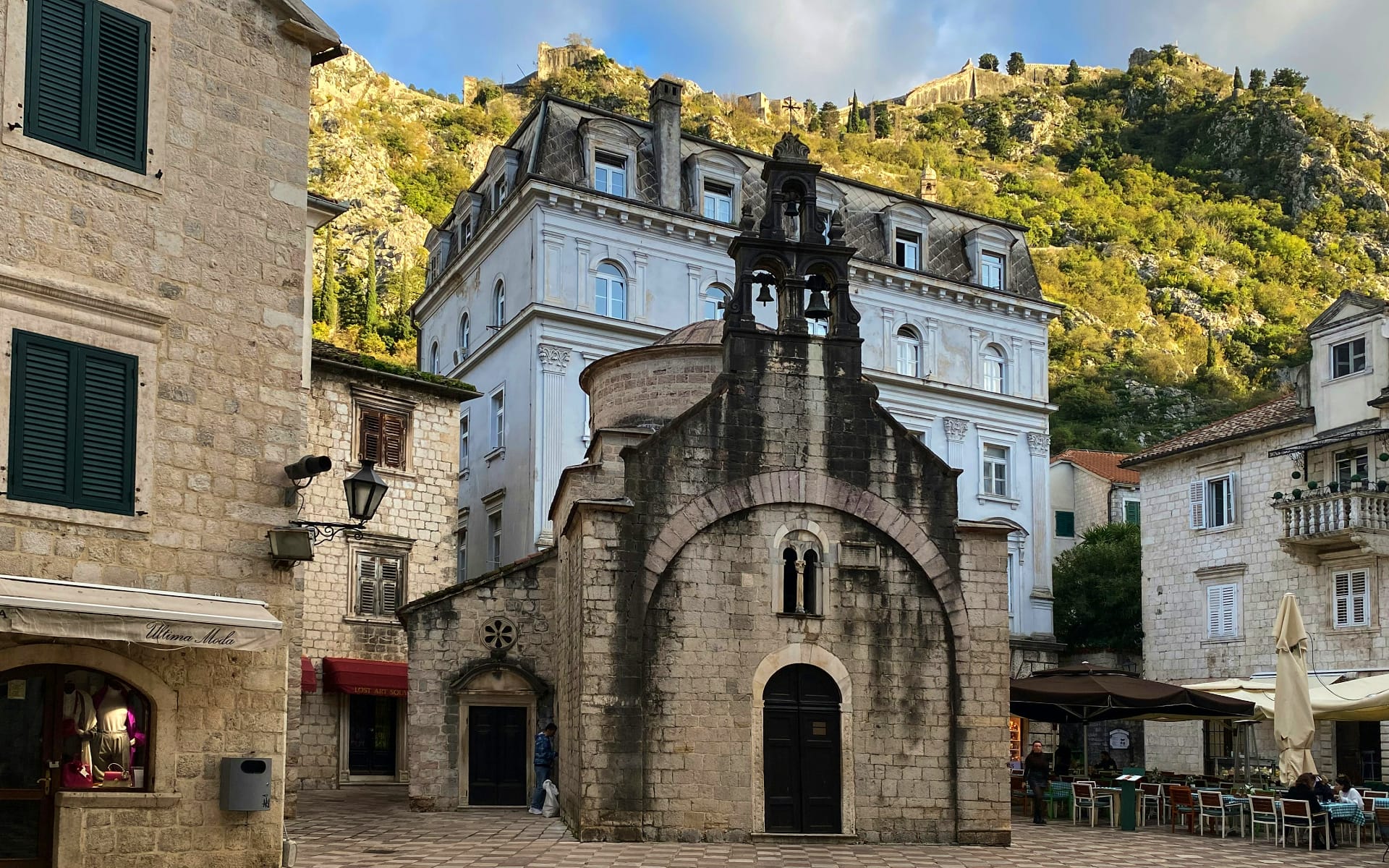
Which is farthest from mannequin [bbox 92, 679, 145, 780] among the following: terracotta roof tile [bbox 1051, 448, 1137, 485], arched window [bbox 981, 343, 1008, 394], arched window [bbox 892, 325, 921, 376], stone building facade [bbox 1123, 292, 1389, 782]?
terracotta roof tile [bbox 1051, 448, 1137, 485]

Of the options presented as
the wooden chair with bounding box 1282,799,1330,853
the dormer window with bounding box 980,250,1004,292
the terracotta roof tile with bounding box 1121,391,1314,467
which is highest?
the dormer window with bounding box 980,250,1004,292

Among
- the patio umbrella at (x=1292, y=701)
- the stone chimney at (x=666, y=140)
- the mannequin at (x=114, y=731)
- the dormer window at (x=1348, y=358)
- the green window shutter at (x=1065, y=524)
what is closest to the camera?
the mannequin at (x=114, y=731)

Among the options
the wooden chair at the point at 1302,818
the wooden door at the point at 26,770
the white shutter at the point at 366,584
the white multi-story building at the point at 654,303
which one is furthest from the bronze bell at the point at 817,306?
the white shutter at the point at 366,584

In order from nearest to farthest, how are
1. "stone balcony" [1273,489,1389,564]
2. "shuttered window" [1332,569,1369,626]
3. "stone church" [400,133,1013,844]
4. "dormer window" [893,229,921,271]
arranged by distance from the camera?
"stone church" [400,133,1013,844] < "stone balcony" [1273,489,1389,564] < "shuttered window" [1332,569,1369,626] < "dormer window" [893,229,921,271]

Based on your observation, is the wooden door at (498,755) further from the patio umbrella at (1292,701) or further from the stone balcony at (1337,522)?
the stone balcony at (1337,522)

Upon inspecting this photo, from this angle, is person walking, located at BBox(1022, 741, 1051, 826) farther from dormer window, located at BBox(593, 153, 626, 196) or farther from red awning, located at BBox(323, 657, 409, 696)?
dormer window, located at BBox(593, 153, 626, 196)

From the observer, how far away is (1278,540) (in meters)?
36.1

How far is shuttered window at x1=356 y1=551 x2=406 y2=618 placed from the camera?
3206 cm

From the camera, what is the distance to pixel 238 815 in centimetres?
1364

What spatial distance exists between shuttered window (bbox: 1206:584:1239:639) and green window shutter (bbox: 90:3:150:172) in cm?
3166

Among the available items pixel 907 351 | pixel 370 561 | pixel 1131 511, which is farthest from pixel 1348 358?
pixel 370 561

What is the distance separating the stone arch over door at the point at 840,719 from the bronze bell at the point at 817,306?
→ 512cm

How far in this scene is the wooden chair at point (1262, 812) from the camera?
22.9 metres

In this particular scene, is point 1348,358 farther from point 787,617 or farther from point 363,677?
point 363,677
